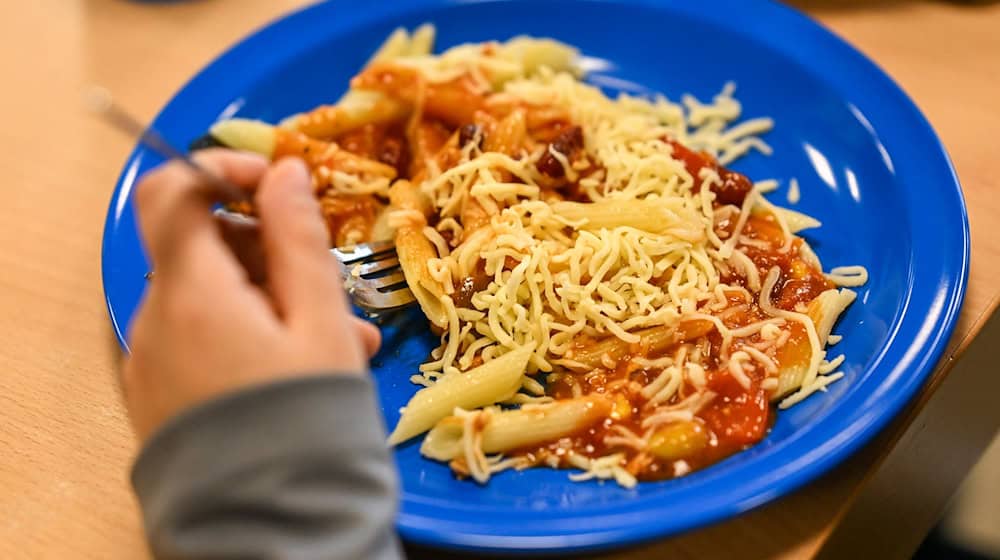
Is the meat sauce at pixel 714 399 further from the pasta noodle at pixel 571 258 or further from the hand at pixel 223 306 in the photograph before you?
the hand at pixel 223 306

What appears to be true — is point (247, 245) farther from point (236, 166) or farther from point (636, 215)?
point (636, 215)

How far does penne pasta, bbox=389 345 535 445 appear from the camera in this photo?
4.24 ft

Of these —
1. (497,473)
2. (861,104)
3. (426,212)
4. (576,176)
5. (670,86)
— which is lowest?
(497,473)

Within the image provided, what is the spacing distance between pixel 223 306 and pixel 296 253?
0.08 meters

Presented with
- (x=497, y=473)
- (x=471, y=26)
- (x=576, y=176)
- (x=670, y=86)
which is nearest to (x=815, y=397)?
(x=497, y=473)

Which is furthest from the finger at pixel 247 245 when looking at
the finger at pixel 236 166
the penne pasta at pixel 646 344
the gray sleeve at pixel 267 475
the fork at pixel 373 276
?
the penne pasta at pixel 646 344

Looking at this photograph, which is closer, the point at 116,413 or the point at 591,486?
the point at 591,486

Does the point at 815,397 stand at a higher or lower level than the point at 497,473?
higher

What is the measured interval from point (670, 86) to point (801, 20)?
0.95 feet

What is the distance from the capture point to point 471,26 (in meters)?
2.04

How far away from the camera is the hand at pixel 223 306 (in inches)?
28.7

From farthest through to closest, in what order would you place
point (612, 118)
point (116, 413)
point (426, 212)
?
point (612, 118) → point (426, 212) → point (116, 413)

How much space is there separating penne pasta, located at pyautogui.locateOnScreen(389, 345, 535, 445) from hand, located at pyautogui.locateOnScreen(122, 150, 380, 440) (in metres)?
0.52

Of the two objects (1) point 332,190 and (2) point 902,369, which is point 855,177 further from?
(1) point 332,190
